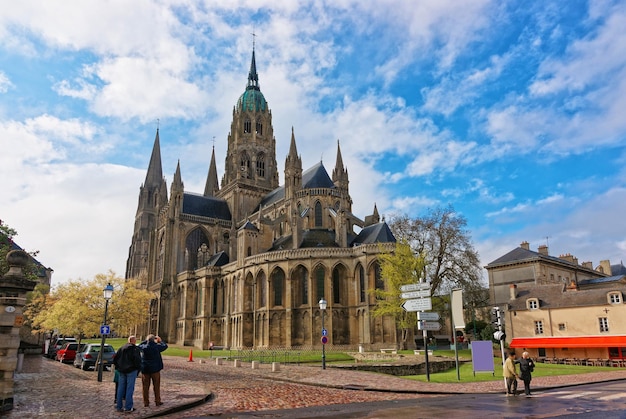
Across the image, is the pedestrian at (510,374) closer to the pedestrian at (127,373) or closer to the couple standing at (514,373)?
the couple standing at (514,373)

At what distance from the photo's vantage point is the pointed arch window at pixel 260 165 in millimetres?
76062

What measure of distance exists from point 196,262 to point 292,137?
21846 mm

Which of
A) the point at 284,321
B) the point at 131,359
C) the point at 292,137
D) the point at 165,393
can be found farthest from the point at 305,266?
the point at 131,359

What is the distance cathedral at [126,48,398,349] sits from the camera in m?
45.4

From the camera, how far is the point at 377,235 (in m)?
46.8

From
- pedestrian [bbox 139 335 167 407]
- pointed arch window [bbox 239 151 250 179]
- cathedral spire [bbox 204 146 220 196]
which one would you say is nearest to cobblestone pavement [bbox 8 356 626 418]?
pedestrian [bbox 139 335 167 407]

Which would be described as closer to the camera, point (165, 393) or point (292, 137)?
point (165, 393)

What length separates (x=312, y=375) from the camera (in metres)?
21.6

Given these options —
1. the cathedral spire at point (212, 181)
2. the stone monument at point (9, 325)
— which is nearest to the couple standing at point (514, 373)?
the stone monument at point (9, 325)

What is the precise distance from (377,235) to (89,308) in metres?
25.9

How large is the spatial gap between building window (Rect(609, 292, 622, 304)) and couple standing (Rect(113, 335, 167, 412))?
36.6 metres

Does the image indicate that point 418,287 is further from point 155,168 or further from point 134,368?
point 155,168

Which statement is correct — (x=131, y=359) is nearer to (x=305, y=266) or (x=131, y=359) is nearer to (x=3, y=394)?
(x=3, y=394)

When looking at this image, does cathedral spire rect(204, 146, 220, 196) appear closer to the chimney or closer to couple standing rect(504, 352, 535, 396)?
the chimney
